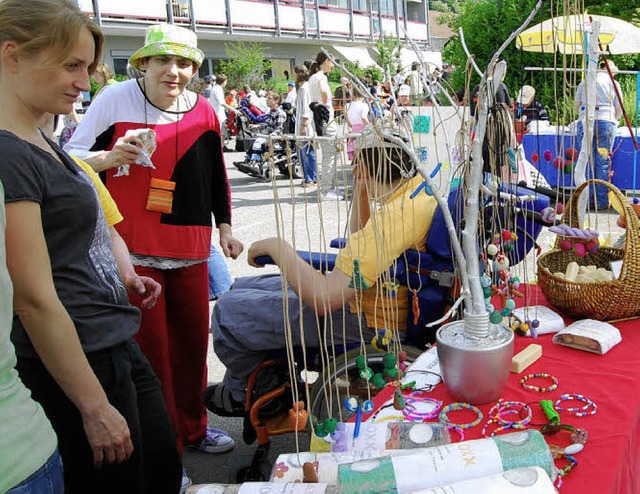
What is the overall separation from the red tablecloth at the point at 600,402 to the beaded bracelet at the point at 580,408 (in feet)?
0.04

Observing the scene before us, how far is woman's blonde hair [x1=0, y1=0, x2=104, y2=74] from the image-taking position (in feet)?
3.72

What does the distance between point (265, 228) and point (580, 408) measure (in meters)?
4.78

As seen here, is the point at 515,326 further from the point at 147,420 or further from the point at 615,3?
the point at 615,3

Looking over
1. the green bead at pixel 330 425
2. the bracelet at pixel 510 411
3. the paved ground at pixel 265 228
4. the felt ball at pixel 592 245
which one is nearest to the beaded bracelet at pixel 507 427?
the bracelet at pixel 510 411

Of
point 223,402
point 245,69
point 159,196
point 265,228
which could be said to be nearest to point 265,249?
point 159,196

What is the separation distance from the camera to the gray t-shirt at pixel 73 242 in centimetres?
111

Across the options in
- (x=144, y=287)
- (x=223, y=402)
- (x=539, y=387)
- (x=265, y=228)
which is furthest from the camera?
(x=265, y=228)

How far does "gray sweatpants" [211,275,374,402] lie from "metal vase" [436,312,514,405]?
656 millimetres

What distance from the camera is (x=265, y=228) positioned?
600 cm

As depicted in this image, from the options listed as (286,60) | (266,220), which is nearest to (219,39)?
(286,60)

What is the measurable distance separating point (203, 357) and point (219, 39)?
23.9 metres

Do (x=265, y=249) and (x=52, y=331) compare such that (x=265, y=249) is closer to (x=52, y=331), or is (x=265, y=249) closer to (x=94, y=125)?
(x=94, y=125)

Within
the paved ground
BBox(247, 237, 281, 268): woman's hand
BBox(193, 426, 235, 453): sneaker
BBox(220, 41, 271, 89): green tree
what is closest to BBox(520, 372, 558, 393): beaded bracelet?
the paved ground

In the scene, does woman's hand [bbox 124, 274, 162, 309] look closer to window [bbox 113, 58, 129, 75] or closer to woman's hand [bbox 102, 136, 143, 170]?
woman's hand [bbox 102, 136, 143, 170]
